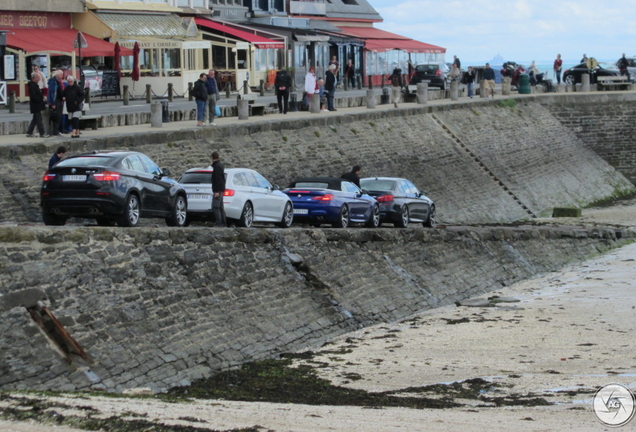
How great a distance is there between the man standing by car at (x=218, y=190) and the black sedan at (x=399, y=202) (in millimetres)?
7744

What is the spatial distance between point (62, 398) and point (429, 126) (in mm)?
34229

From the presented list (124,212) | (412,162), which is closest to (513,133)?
(412,162)

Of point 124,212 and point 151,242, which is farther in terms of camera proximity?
point 124,212

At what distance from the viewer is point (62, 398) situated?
13602 millimetres

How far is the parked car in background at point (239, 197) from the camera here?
24.2 m

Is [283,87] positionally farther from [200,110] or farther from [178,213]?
[178,213]

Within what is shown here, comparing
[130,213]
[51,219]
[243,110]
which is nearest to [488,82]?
[243,110]

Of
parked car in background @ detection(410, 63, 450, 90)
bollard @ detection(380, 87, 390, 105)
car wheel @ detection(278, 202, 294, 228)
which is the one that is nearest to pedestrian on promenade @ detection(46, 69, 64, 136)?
car wheel @ detection(278, 202, 294, 228)

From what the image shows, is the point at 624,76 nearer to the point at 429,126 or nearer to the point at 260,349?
the point at 429,126

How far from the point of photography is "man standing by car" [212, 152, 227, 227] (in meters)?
23.3

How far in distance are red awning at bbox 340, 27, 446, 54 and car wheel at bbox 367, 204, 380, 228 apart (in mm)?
45487

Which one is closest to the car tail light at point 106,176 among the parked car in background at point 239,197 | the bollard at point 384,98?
the parked car in background at point 239,197

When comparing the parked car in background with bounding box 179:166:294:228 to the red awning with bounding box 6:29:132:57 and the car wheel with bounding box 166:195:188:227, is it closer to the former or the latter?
the car wheel with bounding box 166:195:188:227

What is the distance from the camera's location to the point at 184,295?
18672mm
